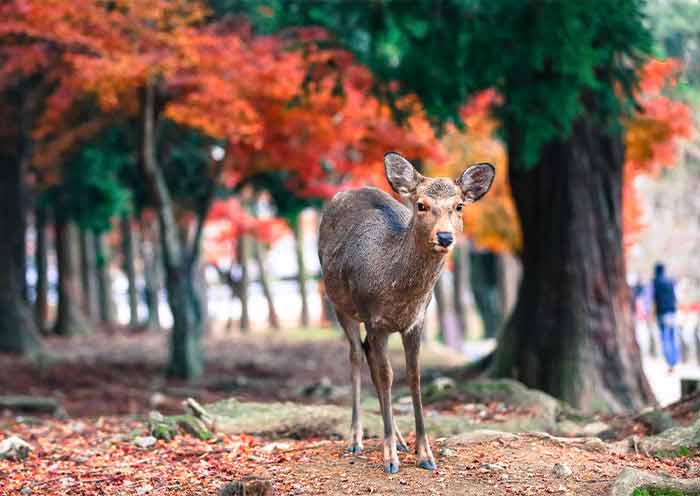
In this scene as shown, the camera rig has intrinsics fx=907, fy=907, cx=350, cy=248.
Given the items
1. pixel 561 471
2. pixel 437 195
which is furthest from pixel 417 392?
pixel 437 195

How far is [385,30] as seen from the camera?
36.9ft

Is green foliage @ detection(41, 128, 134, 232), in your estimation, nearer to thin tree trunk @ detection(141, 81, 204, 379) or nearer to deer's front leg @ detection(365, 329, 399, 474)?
thin tree trunk @ detection(141, 81, 204, 379)

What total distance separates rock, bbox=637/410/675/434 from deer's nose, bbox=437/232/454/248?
321 centimetres

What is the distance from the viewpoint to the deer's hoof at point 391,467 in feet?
18.4

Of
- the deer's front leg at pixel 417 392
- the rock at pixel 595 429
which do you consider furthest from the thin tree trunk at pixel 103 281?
the deer's front leg at pixel 417 392

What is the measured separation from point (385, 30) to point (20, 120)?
10155 mm

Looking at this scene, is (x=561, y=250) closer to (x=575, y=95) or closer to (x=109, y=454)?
(x=575, y=95)

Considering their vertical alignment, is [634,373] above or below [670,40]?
below

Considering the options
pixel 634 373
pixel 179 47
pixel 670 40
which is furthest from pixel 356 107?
pixel 670 40

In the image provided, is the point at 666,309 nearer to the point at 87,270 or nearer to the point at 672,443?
the point at 672,443

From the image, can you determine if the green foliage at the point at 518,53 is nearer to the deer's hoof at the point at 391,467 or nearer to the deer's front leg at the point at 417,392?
the deer's front leg at the point at 417,392

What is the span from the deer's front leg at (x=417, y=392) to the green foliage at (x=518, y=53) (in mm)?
4948

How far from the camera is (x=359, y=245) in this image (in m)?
6.18

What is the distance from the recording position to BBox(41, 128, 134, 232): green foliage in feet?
71.5
